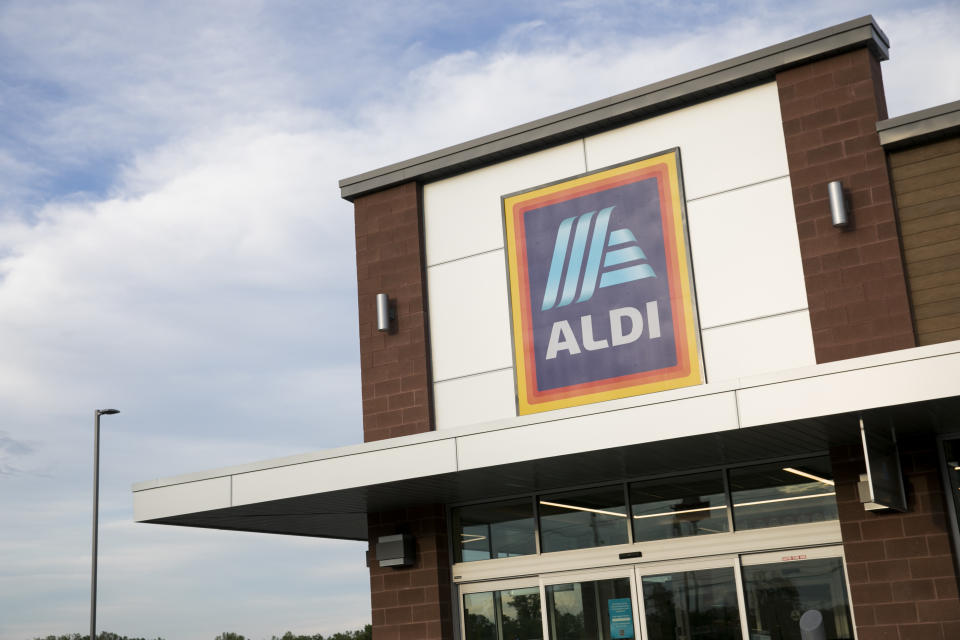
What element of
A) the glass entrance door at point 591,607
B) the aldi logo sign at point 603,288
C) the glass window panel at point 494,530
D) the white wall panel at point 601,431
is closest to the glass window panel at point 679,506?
the glass entrance door at point 591,607

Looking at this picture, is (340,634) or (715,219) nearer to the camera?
(715,219)

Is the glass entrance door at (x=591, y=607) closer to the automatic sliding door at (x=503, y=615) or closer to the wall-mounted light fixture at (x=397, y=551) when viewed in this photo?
the automatic sliding door at (x=503, y=615)

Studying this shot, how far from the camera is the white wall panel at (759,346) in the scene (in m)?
12.6

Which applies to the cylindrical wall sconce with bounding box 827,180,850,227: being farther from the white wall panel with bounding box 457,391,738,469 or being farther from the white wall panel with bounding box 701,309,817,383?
the white wall panel with bounding box 457,391,738,469

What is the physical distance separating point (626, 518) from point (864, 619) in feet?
10.2

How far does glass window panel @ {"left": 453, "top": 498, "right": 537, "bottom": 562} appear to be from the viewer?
47.0 ft

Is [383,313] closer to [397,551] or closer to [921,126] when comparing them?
[397,551]

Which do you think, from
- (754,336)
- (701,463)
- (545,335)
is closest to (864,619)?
(701,463)

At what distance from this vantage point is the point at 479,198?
50.4 ft

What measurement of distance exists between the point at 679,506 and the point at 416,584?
150 inches

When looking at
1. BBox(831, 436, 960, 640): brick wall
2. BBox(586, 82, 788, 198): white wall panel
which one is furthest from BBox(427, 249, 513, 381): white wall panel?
BBox(831, 436, 960, 640): brick wall

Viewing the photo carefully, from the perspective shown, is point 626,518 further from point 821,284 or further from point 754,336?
point 821,284

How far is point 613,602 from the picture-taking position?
13383 millimetres

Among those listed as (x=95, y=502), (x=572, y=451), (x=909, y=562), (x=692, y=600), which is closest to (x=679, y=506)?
(x=692, y=600)
